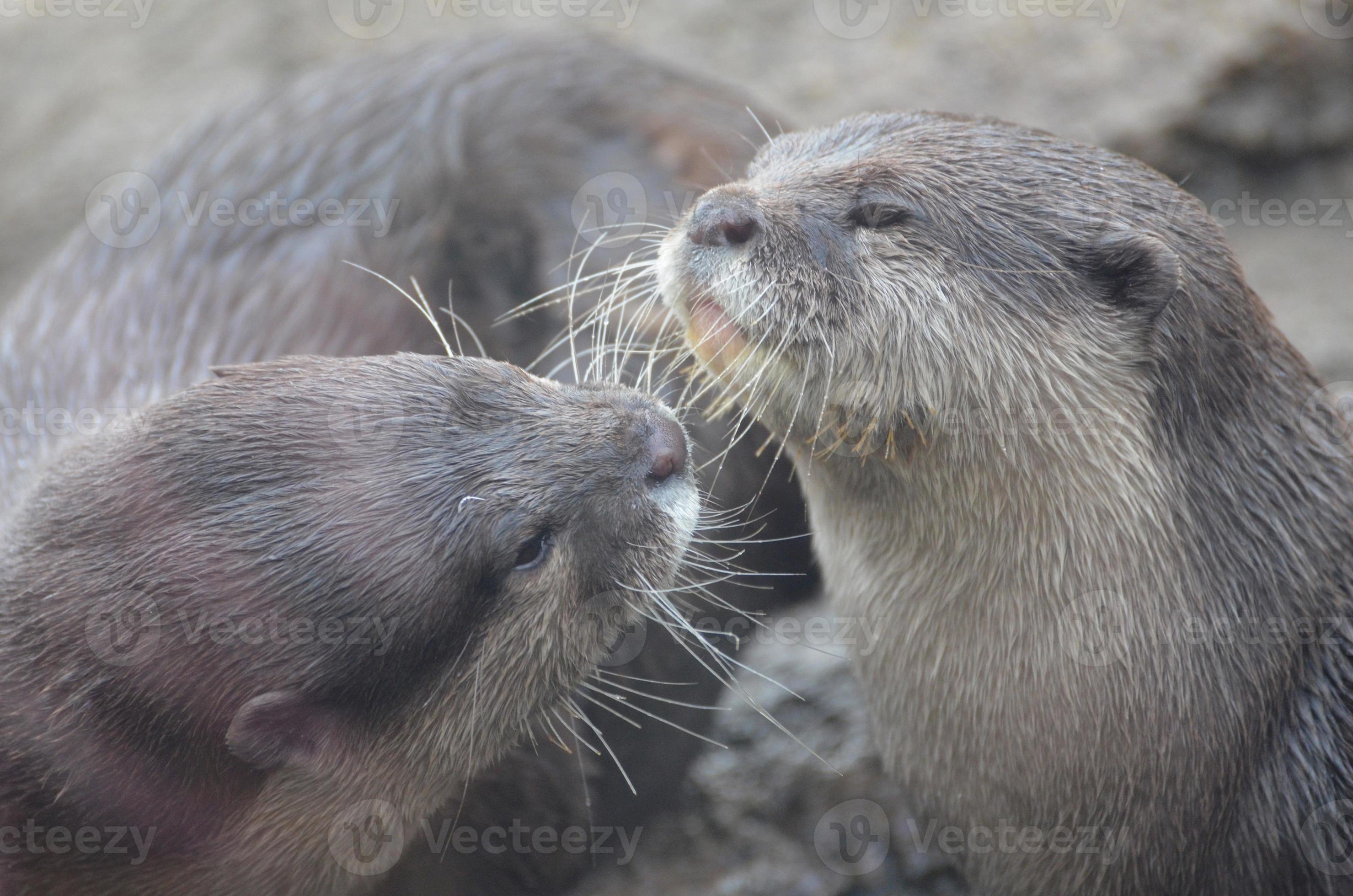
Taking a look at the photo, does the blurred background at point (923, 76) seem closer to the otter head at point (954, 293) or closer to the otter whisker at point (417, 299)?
the otter whisker at point (417, 299)

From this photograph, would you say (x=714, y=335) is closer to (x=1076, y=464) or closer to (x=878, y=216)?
(x=878, y=216)

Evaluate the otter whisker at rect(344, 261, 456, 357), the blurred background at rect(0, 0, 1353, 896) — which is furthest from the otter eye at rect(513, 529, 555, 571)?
the blurred background at rect(0, 0, 1353, 896)

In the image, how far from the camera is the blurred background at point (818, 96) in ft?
10.1

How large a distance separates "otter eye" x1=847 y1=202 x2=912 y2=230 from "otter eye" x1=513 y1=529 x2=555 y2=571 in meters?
0.76

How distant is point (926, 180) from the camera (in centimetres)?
214

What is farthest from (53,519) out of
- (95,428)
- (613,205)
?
(613,205)

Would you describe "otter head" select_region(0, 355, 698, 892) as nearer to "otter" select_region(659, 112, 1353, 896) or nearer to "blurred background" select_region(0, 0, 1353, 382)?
"otter" select_region(659, 112, 1353, 896)

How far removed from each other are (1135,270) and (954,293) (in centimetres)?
29

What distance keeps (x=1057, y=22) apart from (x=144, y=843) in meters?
4.17

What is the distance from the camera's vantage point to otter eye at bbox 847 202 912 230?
6.98ft

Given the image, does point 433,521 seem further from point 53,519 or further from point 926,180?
point 926,180

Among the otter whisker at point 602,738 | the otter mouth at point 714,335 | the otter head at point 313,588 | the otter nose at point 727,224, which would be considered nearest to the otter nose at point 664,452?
the otter head at point 313,588

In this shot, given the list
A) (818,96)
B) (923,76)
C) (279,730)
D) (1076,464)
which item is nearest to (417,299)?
(279,730)

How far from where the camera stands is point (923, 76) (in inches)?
183
